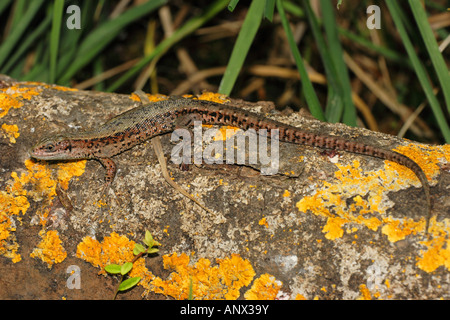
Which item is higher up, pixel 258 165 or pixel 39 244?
pixel 258 165

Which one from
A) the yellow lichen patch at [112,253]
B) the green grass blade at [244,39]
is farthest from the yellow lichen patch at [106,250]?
the green grass blade at [244,39]

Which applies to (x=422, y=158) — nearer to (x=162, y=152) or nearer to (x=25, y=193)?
(x=162, y=152)

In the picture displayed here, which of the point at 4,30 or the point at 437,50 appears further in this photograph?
the point at 4,30

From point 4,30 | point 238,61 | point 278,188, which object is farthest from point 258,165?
point 4,30

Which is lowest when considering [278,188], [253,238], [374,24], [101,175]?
[253,238]

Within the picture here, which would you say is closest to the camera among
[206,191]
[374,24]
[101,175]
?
[206,191]

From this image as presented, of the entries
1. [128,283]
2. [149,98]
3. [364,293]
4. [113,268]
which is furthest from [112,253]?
[364,293]

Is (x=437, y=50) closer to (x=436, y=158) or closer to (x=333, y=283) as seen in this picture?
(x=436, y=158)
